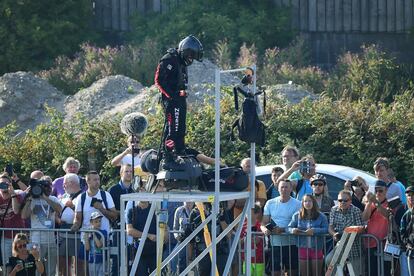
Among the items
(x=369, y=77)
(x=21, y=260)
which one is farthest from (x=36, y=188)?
(x=369, y=77)

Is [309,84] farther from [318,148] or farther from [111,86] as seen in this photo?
[318,148]

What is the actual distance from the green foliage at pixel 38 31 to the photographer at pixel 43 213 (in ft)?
50.9

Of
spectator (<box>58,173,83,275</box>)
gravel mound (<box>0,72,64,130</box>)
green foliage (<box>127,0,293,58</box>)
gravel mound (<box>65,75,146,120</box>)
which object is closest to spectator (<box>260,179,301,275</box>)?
spectator (<box>58,173,83,275</box>)

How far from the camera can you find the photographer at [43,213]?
18.7 meters

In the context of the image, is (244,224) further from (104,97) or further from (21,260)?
(104,97)

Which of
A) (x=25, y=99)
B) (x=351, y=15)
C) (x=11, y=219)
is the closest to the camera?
(x=11, y=219)

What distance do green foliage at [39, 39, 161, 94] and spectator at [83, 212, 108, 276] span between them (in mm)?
13452

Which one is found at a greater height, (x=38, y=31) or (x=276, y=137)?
(x=38, y=31)

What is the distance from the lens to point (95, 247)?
59.8 ft

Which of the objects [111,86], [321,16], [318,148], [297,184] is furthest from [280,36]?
[297,184]

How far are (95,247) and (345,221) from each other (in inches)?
129

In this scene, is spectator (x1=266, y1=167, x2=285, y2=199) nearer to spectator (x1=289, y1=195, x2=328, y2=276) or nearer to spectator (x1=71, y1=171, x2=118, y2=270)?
spectator (x1=289, y1=195, x2=328, y2=276)

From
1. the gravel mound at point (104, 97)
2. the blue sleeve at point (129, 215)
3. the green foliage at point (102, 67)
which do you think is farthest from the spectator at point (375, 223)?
the green foliage at point (102, 67)

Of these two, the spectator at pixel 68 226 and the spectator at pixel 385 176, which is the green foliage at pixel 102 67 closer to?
the spectator at pixel 68 226
